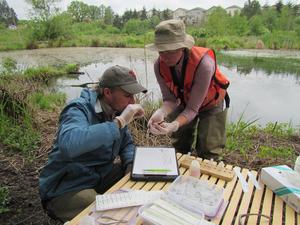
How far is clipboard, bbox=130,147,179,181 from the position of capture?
4.89ft

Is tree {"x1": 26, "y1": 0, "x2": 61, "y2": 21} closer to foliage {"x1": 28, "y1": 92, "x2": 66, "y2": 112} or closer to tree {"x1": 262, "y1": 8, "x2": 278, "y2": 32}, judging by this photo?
foliage {"x1": 28, "y1": 92, "x2": 66, "y2": 112}

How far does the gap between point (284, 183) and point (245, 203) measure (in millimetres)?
229

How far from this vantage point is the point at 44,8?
19281 millimetres

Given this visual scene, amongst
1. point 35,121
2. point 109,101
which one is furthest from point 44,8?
point 109,101

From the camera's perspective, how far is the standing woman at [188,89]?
1842 millimetres

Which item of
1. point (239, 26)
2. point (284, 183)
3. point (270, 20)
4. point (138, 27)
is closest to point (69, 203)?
point (284, 183)

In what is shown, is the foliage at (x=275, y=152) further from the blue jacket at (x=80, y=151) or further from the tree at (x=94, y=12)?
the tree at (x=94, y=12)

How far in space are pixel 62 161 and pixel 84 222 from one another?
50 centimetres

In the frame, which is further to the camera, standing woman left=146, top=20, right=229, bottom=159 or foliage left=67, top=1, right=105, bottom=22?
foliage left=67, top=1, right=105, bottom=22

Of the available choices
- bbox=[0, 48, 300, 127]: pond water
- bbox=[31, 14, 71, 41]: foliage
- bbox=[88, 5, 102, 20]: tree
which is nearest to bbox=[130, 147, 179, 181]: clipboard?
bbox=[0, 48, 300, 127]: pond water

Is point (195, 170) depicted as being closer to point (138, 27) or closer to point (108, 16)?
point (138, 27)

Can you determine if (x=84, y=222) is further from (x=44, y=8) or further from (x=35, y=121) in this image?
(x=44, y=8)

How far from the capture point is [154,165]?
5.21 feet

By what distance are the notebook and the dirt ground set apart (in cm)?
98
